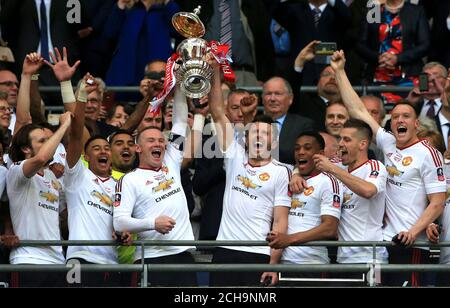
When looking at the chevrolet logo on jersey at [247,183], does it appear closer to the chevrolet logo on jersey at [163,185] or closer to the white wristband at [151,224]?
the chevrolet logo on jersey at [163,185]

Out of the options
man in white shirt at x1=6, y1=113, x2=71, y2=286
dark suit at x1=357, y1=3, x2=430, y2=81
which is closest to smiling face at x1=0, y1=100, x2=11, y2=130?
man in white shirt at x1=6, y1=113, x2=71, y2=286

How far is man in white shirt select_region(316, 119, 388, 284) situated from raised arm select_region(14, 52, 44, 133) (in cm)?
289

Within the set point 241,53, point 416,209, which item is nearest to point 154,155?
point 416,209

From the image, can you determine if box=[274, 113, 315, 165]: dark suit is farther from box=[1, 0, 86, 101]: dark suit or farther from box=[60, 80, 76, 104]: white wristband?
box=[1, 0, 86, 101]: dark suit

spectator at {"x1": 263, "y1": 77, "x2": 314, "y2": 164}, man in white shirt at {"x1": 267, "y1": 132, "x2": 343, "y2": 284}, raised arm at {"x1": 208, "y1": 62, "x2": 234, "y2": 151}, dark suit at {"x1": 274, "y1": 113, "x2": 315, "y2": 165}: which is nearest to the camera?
man in white shirt at {"x1": 267, "y1": 132, "x2": 343, "y2": 284}

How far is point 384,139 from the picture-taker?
555 inches

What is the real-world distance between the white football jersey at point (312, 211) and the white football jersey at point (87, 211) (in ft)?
5.15

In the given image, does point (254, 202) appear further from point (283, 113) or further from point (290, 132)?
point (283, 113)

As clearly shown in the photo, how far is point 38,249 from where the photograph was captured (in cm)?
1340

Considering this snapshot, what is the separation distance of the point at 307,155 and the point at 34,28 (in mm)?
4642

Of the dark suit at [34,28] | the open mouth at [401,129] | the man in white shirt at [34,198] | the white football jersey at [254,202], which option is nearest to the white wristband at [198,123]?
the white football jersey at [254,202]

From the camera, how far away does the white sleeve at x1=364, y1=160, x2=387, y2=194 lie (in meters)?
13.5

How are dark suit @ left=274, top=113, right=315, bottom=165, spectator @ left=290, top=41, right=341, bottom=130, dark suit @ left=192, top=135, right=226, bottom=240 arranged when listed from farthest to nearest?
1. spectator @ left=290, top=41, right=341, bottom=130
2. dark suit @ left=274, top=113, right=315, bottom=165
3. dark suit @ left=192, top=135, right=226, bottom=240

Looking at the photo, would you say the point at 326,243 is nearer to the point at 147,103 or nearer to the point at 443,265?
the point at 443,265
